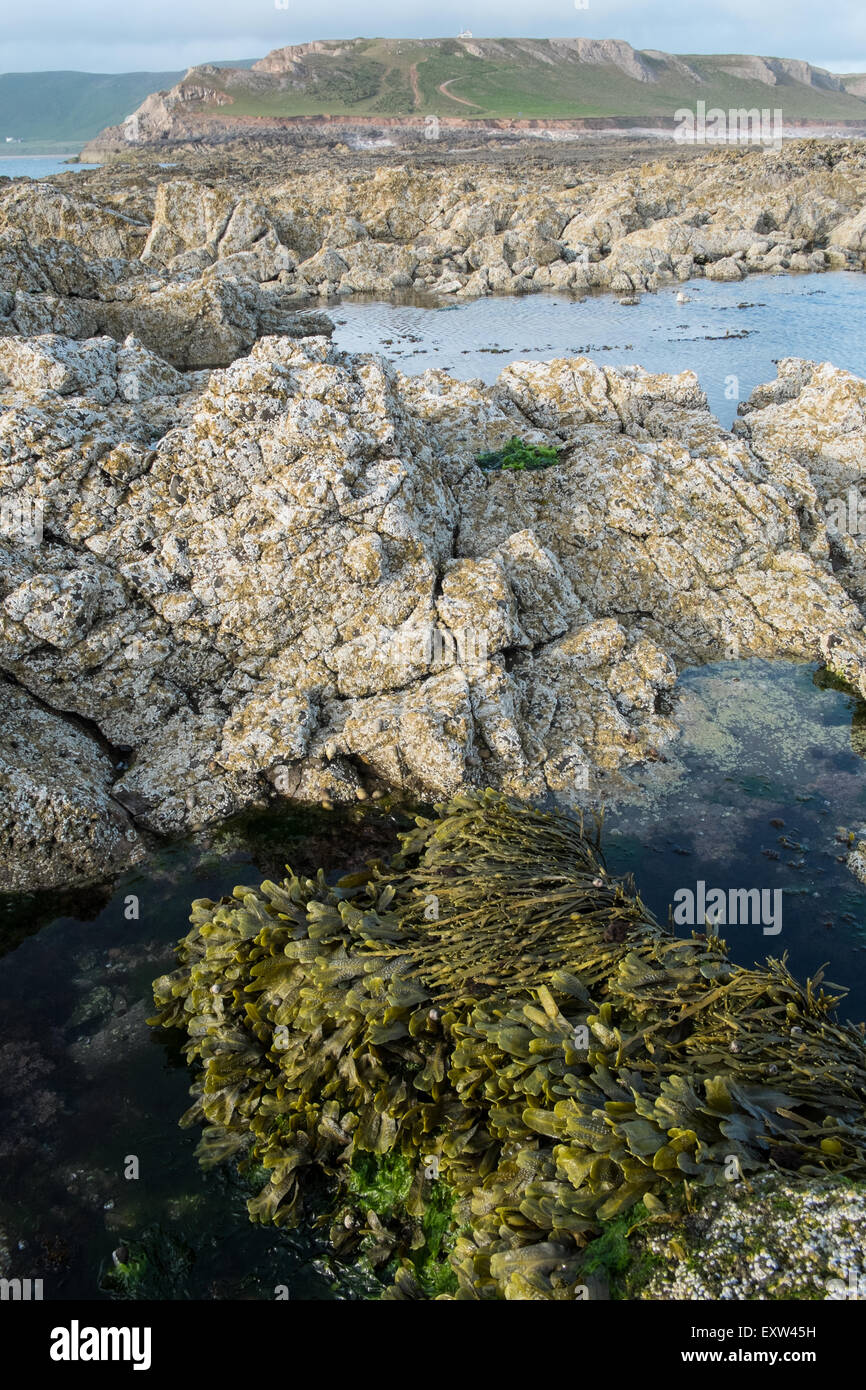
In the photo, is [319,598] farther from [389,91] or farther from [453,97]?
[453,97]

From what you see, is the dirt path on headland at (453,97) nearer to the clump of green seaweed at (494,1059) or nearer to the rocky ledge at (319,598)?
the rocky ledge at (319,598)

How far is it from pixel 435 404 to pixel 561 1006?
12.3 metres

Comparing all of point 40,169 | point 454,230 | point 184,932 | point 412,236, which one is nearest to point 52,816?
point 184,932

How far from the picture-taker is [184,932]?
8.28 m

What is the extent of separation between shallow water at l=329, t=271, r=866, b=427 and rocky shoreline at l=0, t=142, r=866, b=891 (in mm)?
7832

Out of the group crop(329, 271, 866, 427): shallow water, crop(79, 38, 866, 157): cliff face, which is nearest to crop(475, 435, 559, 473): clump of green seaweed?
crop(329, 271, 866, 427): shallow water

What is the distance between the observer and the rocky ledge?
9.76 m

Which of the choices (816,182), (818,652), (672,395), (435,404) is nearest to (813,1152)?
(818,652)

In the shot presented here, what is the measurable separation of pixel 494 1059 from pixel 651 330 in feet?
109

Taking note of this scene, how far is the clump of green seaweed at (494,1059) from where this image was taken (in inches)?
198

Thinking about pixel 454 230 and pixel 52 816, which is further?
pixel 454 230

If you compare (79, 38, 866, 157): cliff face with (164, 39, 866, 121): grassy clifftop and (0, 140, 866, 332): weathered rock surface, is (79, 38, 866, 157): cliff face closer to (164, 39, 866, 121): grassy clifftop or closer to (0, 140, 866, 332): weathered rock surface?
(164, 39, 866, 121): grassy clifftop

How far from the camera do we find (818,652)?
12.2m
